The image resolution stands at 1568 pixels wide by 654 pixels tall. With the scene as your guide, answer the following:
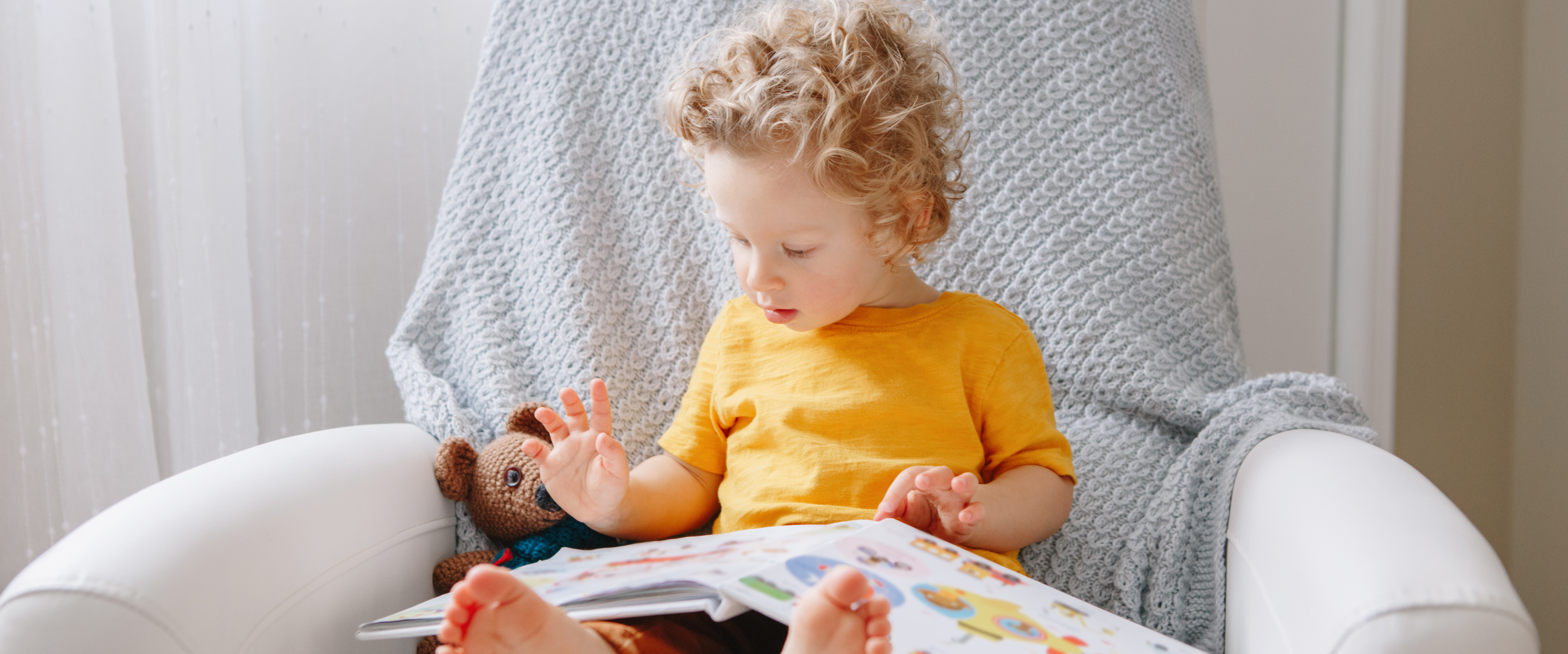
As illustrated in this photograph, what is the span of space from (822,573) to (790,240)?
289 millimetres

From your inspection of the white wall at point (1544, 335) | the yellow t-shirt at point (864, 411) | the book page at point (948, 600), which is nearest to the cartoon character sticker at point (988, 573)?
the book page at point (948, 600)

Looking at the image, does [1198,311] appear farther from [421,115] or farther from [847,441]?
[421,115]

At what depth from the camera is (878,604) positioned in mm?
499

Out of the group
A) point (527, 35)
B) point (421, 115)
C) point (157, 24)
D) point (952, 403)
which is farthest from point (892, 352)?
point (157, 24)

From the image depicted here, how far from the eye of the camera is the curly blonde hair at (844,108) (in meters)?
0.74

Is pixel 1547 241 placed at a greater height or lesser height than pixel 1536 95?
lesser

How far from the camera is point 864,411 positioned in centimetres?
80

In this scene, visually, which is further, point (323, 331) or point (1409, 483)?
point (323, 331)

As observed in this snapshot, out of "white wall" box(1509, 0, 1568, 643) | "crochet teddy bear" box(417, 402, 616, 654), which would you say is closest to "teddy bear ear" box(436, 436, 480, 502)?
"crochet teddy bear" box(417, 402, 616, 654)

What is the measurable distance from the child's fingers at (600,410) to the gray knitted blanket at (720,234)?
0.74 feet

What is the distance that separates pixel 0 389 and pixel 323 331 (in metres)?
0.33

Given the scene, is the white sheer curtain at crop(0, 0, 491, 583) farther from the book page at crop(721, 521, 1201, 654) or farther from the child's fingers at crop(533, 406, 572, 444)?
the book page at crop(721, 521, 1201, 654)

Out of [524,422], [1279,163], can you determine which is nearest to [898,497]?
[524,422]

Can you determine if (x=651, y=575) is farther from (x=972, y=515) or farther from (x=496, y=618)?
(x=972, y=515)
